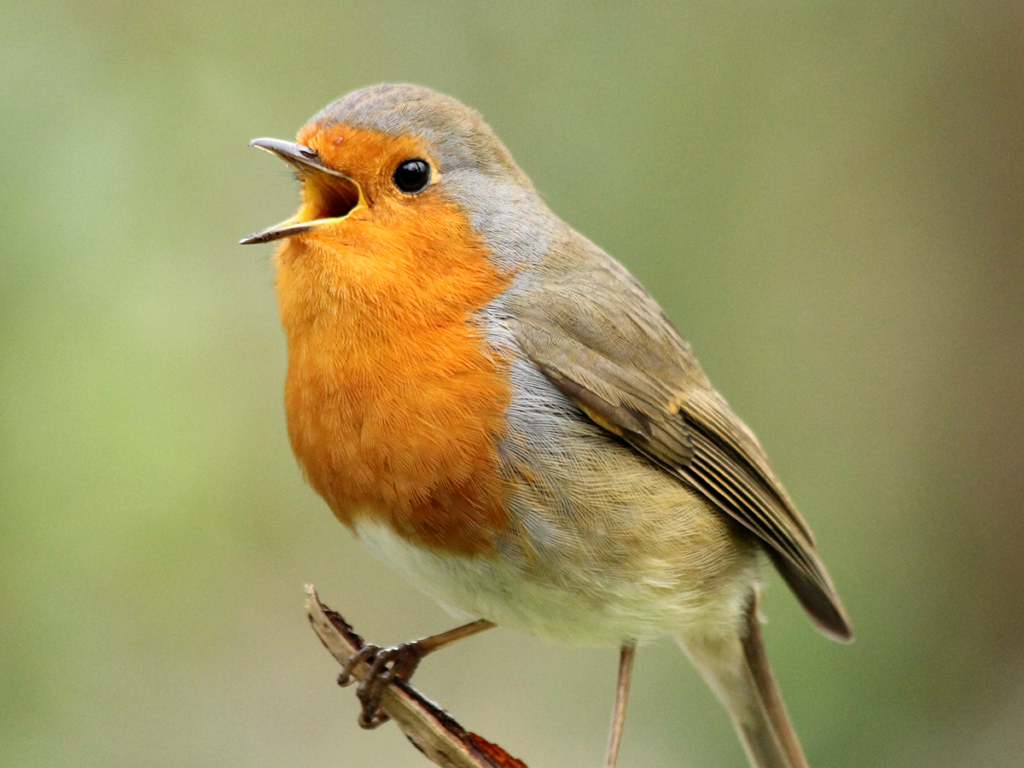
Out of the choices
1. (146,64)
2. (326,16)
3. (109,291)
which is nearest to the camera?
(109,291)

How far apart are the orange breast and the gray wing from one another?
207 millimetres

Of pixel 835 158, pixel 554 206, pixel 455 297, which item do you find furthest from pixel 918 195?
pixel 455 297

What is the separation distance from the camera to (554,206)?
19.5ft

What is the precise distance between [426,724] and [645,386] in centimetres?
121

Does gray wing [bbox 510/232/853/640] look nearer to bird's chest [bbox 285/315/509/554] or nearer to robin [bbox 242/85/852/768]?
robin [bbox 242/85/852/768]

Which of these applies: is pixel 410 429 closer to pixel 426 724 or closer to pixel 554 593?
pixel 554 593

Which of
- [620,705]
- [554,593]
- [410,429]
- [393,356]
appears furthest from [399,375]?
[620,705]

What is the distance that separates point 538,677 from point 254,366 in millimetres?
2027

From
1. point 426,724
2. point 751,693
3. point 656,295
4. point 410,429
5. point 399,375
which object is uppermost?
point 656,295

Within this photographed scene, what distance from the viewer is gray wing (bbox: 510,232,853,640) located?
12.2ft

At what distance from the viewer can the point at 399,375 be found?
3463 millimetres

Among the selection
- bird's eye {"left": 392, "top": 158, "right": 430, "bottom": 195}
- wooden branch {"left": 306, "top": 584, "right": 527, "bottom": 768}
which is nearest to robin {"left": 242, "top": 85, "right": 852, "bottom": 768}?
bird's eye {"left": 392, "top": 158, "right": 430, "bottom": 195}

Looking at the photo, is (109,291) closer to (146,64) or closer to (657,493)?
(146,64)

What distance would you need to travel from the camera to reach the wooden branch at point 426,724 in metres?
3.43
